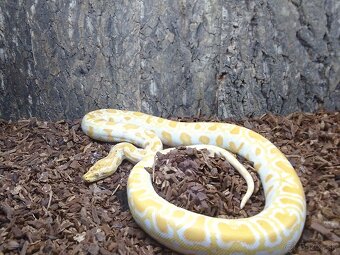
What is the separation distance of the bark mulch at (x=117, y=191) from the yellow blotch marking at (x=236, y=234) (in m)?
0.39

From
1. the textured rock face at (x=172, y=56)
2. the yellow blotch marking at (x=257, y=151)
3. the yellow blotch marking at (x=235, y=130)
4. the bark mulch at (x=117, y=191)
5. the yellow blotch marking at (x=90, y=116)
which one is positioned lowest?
the bark mulch at (x=117, y=191)

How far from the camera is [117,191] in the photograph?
391cm

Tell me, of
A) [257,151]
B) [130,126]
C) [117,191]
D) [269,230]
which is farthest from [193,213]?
[130,126]

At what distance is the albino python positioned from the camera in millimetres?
3111

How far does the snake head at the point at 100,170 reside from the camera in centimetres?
397

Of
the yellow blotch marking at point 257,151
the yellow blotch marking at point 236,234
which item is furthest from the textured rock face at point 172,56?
the yellow blotch marking at point 236,234

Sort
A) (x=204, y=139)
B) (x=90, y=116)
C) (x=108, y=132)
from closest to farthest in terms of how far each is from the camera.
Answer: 1. (x=204, y=139)
2. (x=108, y=132)
3. (x=90, y=116)

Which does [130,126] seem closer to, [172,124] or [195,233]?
[172,124]

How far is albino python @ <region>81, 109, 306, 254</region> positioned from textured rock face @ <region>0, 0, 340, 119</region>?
362mm

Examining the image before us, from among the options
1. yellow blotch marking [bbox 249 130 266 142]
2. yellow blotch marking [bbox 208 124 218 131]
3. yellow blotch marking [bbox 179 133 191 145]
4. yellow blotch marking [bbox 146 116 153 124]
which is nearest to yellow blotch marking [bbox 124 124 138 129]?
yellow blotch marking [bbox 146 116 153 124]

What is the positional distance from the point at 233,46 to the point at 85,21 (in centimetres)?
158

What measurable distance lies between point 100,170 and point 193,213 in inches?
43.3

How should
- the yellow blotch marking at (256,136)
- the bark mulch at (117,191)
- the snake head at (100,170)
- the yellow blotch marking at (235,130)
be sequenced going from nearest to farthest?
1. the bark mulch at (117,191)
2. the snake head at (100,170)
3. the yellow blotch marking at (256,136)
4. the yellow blotch marking at (235,130)

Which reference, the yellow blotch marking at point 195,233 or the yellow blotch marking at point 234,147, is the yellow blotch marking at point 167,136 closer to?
the yellow blotch marking at point 234,147
